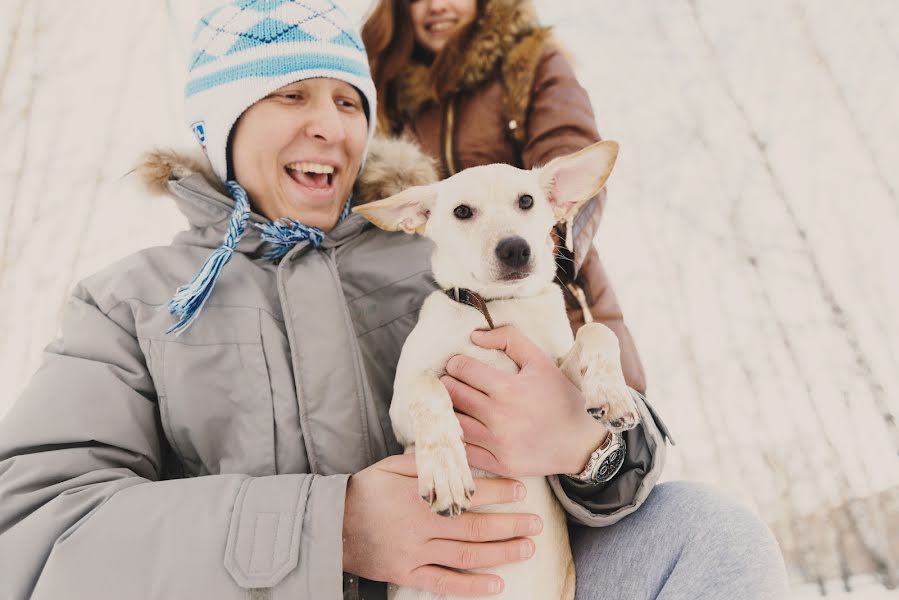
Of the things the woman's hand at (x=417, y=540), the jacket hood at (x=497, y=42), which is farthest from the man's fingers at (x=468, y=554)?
the jacket hood at (x=497, y=42)

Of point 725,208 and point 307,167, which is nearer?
point 307,167

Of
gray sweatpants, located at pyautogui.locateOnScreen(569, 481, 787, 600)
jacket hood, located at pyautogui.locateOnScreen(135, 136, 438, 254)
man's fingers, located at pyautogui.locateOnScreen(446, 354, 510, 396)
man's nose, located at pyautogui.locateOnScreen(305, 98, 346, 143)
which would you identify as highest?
man's nose, located at pyautogui.locateOnScreen(305, 98, 346, 143)

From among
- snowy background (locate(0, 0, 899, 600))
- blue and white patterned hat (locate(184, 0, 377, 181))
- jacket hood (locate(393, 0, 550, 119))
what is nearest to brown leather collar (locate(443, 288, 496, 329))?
blue and white patterned hat (locate(184, 0, 377, 181))

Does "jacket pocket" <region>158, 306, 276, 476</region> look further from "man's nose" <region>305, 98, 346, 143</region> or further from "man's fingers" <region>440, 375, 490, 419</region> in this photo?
"man's nose" <region>305, 98, 346, 143</region>

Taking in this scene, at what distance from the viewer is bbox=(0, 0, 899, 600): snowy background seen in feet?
7.98

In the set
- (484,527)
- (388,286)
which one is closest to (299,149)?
(388,286)

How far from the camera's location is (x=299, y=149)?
155 cm

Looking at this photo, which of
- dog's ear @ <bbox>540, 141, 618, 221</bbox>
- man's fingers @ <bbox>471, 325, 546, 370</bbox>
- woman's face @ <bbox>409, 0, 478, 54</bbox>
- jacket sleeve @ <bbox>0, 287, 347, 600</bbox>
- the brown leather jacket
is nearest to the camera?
jacket sleeve @ <bbox>0, 287, 347, 600</bbox>

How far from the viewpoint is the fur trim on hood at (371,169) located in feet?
5.18

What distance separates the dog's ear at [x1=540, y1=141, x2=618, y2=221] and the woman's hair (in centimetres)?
74

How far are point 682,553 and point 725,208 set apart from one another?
7.42 feet

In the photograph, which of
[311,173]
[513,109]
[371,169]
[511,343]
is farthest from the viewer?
[513,109]

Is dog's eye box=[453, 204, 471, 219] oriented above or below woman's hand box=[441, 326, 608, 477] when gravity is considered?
above

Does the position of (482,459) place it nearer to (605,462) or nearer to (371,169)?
(605,462)
